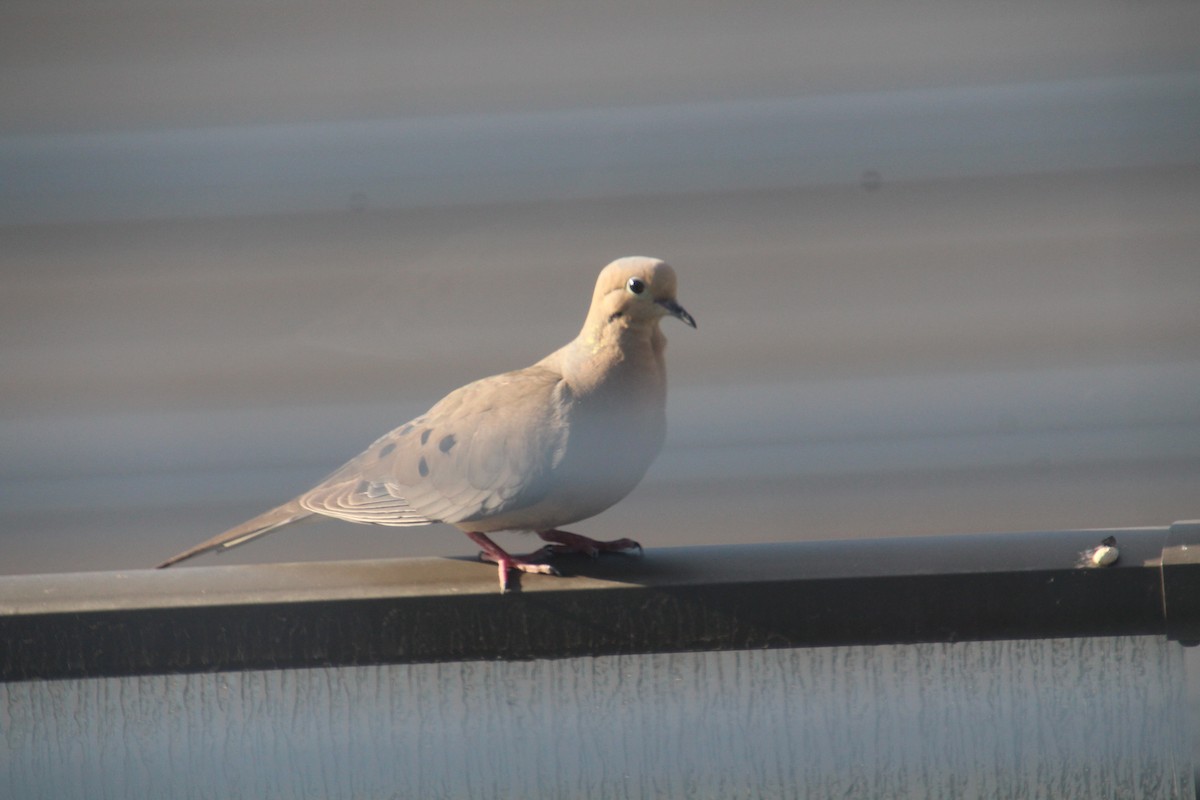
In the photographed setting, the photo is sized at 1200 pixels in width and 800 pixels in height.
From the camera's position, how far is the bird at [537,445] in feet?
5.41

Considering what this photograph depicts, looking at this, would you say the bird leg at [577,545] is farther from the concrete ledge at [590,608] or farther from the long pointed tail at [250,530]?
the long pointed tail at [250,530]

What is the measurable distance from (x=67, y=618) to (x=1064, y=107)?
58.3 inches

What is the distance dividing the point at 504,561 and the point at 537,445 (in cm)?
16

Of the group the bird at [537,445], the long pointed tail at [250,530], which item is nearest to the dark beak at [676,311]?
the bird at [537,445]

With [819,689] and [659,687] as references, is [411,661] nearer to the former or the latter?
[659,687]

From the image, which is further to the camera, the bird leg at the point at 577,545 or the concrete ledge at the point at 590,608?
the bird leg at the point at 577,545

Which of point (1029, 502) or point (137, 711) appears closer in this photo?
point (137, 711)

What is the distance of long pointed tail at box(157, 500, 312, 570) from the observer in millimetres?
1699

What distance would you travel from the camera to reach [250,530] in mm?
1712

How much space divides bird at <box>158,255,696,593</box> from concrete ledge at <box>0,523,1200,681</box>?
8 cm

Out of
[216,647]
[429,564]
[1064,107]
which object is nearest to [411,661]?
[429,564]

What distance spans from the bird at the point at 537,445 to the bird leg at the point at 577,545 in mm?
82

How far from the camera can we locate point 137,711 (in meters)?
1.69

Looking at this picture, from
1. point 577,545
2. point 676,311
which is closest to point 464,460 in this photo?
point 577,545
